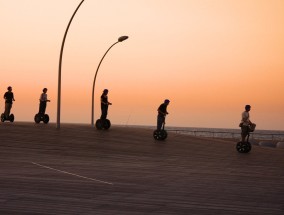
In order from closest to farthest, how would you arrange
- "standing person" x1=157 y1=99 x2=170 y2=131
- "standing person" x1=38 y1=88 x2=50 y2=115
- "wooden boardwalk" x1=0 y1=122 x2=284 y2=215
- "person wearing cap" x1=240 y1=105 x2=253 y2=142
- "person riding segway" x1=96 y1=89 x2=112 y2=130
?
"wooden boardwalk" x1=0 y1=122 x2=284 y2=215 → "person wearing cap" x1=240 y1=105 x2=253 y2=142 → "standing person" x1=157 y1=99 x2=170 y2=131 → "person riding segway" x1=96 y1=89 x2=112 y2=130 → "standing person" x1=38 y1=88 x2=50 y2=115

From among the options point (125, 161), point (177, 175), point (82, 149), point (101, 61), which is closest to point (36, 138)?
point (82, 149)

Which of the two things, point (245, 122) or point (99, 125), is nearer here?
point (245, 122)

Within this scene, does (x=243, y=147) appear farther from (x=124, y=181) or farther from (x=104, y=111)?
(x=124, y=181)

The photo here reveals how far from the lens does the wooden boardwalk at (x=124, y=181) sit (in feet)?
30.8

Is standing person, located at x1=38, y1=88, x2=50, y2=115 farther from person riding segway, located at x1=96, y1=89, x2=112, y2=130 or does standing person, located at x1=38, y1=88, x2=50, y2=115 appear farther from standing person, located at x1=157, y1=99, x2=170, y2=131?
standing person, located at x1=157, y1=99, x2=170, y2=131

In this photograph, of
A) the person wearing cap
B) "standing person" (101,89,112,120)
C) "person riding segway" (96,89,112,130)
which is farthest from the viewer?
"person riding segway" (96,89,112,130)

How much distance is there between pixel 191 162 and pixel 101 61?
2469cm

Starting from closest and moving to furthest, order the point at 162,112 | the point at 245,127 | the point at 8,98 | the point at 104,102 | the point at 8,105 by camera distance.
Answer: the point at 245,127
the point at 162,112
the point at 104,102
the point at 8,98
the point at 8,105

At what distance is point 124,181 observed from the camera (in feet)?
43.0

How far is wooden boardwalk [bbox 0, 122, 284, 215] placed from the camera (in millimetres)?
9375

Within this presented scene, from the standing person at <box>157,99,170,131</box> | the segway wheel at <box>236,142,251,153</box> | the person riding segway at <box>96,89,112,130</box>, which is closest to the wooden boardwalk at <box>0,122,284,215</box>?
the segway wheel at <box>236,142,251,153</box>

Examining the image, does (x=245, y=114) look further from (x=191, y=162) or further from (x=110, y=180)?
(x=110, y=180)

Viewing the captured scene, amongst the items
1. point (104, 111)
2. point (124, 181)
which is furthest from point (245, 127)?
point (124, 181)

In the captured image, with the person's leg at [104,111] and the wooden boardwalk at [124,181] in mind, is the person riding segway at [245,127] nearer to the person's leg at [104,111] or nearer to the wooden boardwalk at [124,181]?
the wooden boardwalk at [124,181]
